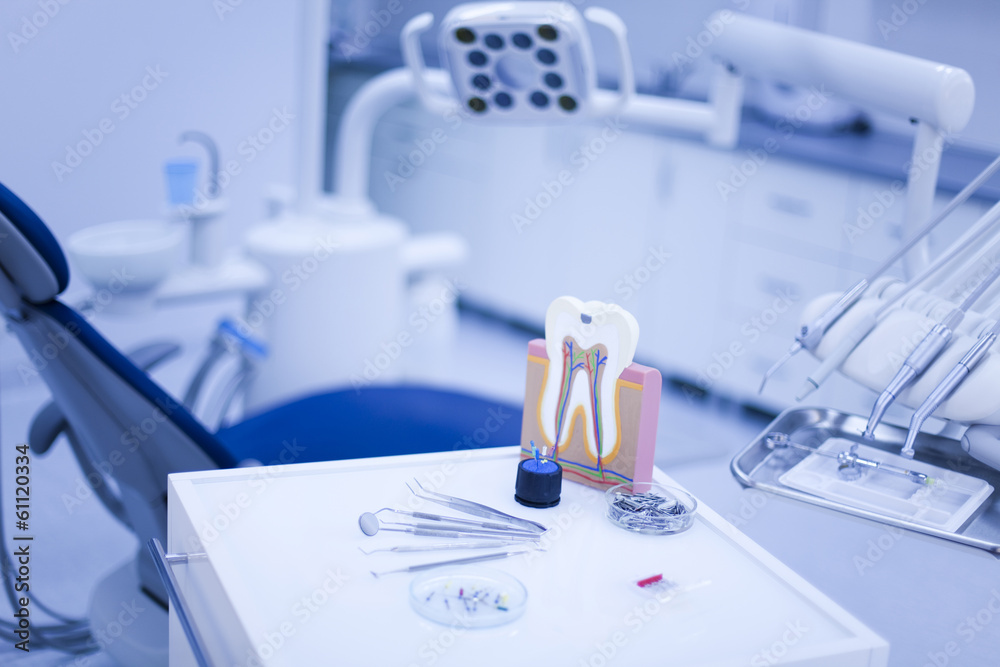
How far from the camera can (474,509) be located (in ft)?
3.69

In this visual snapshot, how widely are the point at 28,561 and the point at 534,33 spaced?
58.1 inches

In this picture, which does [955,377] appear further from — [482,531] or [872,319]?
[482,531]

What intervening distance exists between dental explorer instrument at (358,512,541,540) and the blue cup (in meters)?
1.45

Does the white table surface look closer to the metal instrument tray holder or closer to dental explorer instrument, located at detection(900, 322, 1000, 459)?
the metal instrument tray holder

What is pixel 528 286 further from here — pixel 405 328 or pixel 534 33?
pixel 534 33

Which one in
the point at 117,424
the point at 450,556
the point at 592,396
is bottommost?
the point at 117,424

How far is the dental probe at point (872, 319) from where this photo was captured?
1223 millimetres

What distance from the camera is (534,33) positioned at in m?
1.57

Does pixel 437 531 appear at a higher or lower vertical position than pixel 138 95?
lower

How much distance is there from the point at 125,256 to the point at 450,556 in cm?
141

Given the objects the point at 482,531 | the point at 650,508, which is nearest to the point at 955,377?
the point at 650,508

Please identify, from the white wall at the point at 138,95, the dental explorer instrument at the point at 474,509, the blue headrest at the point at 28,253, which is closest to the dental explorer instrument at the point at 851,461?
the dental explorer instrument at the point at 474,509

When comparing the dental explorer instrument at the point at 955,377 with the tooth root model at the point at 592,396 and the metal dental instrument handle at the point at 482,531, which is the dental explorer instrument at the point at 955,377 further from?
the metal dental instrument handle at the point at 482,531

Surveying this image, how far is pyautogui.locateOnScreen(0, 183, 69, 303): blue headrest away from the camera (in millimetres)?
1399
